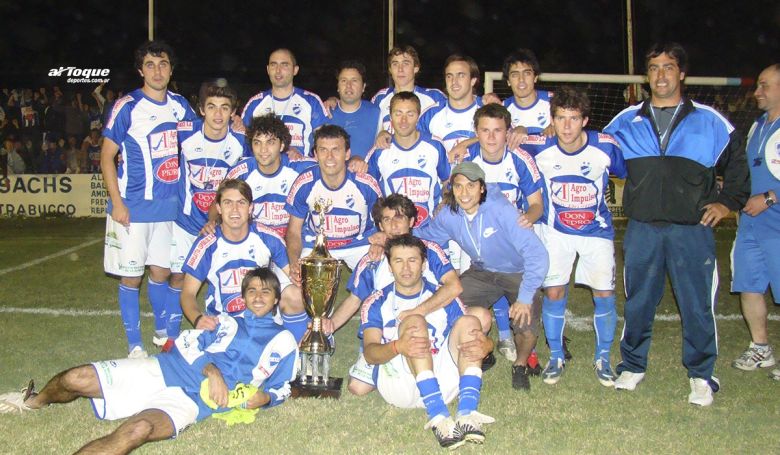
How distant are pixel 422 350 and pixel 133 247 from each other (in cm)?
246

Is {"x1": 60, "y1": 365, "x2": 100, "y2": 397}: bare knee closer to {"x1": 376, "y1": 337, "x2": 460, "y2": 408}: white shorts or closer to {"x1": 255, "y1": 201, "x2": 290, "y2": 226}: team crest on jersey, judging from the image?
{"x1": 376, "y1": 337, "x2": 460, "y2": 408}: white shorts

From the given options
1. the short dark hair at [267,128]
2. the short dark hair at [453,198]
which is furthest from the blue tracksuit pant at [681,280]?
the short dark hair at [267,128]

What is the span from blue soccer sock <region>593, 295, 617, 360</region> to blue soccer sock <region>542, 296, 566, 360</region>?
21 cm

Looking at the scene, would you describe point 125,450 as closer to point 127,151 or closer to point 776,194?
point 127,151

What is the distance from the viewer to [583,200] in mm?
4582

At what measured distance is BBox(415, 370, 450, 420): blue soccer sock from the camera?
3.51 meters

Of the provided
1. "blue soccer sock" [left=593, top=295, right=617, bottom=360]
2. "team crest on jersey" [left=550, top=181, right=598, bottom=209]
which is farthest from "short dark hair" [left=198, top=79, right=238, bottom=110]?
"blue soccer sock" [left=593, top=295, right=617, bottom=360]

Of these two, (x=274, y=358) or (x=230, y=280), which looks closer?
(x=274, y=358)

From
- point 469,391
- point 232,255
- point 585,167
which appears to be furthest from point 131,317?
point 585,167

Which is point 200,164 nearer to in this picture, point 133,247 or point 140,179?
point 140,179

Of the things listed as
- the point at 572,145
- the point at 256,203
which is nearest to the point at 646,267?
the point at 572,145

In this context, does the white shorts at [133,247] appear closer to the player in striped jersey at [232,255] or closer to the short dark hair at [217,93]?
the player in striped jersey at [232,255]

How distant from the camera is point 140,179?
513 cm

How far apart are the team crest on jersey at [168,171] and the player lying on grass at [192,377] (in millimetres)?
1476
